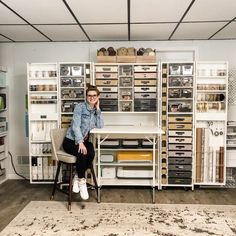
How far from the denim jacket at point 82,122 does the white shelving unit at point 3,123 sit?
1.37 meters

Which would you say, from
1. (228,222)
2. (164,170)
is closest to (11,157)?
(164,170)

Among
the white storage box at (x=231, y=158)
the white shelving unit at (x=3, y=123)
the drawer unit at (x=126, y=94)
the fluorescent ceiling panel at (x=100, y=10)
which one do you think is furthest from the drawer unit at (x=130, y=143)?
the white shelving unit at (x=3, y=123)

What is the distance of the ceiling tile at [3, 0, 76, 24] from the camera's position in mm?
2681

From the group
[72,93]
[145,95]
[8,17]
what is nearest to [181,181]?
[145,95]

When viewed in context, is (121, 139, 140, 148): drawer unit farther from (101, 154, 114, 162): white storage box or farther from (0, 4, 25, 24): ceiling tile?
(0, 4, 25, 24): ceiling tile

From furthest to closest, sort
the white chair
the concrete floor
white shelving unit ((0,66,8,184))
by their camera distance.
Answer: white shelving unit ((0,66,8,184)) → the concrete floor → the white chair

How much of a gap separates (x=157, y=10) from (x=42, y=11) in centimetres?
123

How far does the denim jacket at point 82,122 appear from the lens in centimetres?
338

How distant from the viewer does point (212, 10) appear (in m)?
2.94

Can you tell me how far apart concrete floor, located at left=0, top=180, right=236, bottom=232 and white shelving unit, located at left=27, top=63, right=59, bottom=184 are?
0.92 feet

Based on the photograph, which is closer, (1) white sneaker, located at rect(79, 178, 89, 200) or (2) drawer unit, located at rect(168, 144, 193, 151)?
(1) white sneaker, located at rect(79, 178, 89, 200)

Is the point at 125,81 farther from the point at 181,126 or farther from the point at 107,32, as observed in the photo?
the point at 181,126

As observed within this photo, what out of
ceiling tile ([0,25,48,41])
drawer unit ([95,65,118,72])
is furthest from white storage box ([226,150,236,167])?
ceiling tile ([0,25,48,41])

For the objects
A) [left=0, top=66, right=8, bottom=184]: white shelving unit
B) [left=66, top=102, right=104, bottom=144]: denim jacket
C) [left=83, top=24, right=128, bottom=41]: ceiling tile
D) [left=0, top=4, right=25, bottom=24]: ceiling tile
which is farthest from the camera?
[left=0, top=66, right=8, bottom=184]: white shelving unit
